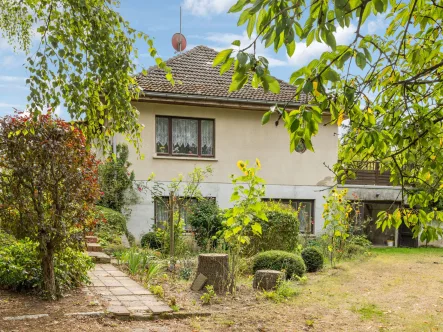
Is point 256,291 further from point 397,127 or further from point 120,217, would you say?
point 120,217

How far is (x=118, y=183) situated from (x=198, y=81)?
5317mm

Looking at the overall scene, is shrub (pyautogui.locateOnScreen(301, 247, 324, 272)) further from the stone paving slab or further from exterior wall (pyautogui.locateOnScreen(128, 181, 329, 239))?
the stone paving slab

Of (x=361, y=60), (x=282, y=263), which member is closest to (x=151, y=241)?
(x=282, y=263)

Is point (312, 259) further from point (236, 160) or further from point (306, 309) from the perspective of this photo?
point (236, 160)

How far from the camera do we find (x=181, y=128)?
1630cm

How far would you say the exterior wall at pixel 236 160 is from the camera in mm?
15781

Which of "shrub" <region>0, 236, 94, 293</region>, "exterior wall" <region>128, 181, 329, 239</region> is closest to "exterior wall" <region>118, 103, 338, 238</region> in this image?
"exterior wall" <region>128, 181, 329, 239</region>

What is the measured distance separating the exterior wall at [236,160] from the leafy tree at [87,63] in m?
9.32

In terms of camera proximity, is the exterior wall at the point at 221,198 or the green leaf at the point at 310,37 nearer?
the green leaf at the point at 310,37

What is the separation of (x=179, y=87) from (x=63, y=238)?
10746 mm

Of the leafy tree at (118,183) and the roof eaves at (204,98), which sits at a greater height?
the roof eaves at (204,98)

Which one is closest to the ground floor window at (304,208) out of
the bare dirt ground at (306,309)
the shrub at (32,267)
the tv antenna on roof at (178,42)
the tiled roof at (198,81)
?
the tiled roof at (198,81)

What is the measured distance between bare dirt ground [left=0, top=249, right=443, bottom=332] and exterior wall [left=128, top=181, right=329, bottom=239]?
5537 mm

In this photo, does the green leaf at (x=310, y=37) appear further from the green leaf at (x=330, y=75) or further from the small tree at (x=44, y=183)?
the small tree at (x=44, y=183)
